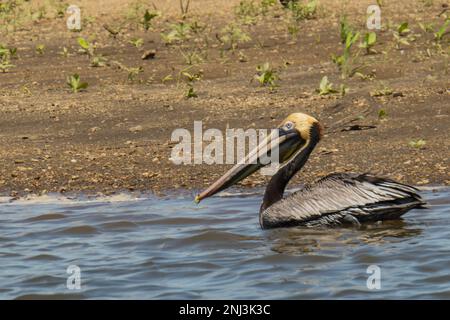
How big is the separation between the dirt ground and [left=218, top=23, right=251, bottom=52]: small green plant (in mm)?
71

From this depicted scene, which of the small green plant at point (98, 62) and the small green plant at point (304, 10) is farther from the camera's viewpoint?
the small green plant at point (304, 10)

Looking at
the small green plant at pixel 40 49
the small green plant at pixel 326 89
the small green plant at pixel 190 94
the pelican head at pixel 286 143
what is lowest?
the pelican head at pixel 286 143

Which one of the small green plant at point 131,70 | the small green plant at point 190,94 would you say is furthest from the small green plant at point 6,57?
the small green plant at point 190,94

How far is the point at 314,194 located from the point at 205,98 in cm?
376

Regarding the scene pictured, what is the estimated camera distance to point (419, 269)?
671 centimetres

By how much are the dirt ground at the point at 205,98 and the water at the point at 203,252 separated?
568 millimetres

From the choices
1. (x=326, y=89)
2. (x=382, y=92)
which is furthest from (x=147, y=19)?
(x=382, y=92)

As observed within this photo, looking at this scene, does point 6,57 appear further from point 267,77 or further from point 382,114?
point 382,114

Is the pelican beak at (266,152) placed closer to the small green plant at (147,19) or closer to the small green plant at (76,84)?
the small green plant at (76,84)

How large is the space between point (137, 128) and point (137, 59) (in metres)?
2.86

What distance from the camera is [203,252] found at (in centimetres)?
729

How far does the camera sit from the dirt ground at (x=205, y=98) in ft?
29.8
